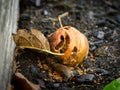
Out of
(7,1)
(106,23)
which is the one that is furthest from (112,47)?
(7,1)

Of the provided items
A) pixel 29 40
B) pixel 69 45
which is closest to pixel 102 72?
pixel 69 45

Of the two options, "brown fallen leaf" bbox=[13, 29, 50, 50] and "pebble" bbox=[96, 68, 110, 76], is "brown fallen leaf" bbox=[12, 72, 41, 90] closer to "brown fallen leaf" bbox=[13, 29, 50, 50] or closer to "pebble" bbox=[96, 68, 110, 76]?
"brown fallen leaf" bbox=[13, 29, 50, 50]

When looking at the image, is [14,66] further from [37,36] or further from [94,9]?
[94,9]

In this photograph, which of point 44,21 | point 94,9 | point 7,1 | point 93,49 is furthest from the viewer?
point 94,9

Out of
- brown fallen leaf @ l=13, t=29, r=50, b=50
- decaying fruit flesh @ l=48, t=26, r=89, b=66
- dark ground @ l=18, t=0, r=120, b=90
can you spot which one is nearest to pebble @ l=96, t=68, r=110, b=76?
dark ground @ l=18, t=0, r=120, b=90

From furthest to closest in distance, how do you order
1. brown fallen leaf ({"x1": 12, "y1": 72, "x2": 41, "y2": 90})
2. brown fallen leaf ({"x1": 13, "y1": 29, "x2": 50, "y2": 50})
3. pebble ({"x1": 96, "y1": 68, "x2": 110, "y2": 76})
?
pebble ({"x1": 96, "y1": 68, "x2": 110, "y2": 76}) → brown fallen leaf ({"x1": 13, "y1": 29, "x2": 50, "y2": 50}) → brown fallen leaf ({"x1": 12, "y1": 72, "x2": 41, "y2": 90})

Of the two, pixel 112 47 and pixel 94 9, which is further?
pixel 94 9

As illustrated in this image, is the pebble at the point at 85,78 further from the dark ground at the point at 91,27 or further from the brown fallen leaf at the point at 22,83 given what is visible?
the brown fallen leaf at the point at 22,83

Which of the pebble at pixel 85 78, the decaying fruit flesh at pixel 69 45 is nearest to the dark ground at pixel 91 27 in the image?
the pebble at pixel 85 78
